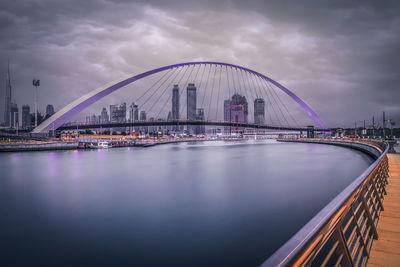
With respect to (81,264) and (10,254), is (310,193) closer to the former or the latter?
(81,264)

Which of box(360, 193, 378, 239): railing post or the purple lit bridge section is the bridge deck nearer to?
box(360, 193, 378, 239): railing post

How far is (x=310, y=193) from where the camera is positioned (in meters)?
13.5

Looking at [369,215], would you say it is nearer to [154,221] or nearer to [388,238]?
[388,238]

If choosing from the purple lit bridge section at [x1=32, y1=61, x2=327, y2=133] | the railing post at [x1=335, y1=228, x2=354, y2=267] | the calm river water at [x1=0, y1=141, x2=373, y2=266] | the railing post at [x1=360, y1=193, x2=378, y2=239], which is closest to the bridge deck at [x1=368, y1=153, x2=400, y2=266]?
the railing post at [x1=360, y1=193, x2=378, y2=239]

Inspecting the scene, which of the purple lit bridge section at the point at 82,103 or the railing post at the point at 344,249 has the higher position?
the purple lit bridge section at the point at 82,103

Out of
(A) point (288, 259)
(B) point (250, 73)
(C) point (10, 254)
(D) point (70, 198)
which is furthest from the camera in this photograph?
(B) point (250, 73)

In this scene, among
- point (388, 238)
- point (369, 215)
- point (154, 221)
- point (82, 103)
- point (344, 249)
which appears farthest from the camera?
point (82, 103)

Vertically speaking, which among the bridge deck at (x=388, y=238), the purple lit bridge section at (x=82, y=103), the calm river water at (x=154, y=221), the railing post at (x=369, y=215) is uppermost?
the purple lit bridge section at (x=82, y=103)

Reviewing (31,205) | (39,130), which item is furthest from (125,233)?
(39,130)

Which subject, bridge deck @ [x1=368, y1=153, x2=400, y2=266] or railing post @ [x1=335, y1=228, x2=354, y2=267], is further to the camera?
bridge deck @ [x1=368, y1=153, x2=400, y2=266]

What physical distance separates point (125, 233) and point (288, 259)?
7532mm

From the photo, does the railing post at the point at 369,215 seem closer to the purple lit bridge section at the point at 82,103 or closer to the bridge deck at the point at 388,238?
the bridge deck at the point at 388,238

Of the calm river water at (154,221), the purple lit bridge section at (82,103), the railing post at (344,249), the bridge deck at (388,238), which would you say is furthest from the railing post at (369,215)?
the purple lit bridge section at (82,103)

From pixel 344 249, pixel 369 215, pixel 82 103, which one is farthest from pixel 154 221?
pixel 82 103
